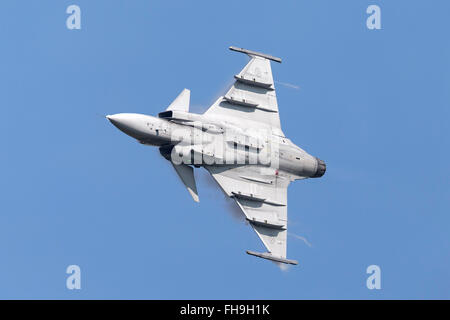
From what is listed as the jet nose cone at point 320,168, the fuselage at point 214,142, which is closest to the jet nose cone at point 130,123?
the fuselage at point 214,142

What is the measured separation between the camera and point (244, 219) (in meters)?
62.3

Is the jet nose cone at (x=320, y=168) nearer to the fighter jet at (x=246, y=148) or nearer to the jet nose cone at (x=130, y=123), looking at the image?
the fighter jet at (x=246, y=148)

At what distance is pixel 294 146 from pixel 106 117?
1072cm

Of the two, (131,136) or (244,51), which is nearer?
(131,136)

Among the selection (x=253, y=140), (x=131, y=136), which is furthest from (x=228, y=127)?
(x=131, y=136)

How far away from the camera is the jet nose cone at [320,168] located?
63500 mm

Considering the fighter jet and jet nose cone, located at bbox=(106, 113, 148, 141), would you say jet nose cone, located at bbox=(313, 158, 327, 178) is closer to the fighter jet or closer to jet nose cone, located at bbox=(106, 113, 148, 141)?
the fighter jet

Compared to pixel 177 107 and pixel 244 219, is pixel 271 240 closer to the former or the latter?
pixel 244 219

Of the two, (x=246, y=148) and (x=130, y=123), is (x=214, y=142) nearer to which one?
(x=246, y=148)

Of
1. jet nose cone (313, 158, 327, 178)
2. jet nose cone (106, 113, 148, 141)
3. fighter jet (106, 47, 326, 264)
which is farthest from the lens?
jet nose cone (313, 158, 327, 178)

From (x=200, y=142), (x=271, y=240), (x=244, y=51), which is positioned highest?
(x=244, y=51)

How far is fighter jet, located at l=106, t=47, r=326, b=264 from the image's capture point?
5978 cm

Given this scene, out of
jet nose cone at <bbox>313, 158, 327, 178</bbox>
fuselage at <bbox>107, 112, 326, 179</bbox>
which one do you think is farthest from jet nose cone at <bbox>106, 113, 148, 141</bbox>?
jet nose cone at <bbox>313, 158, 327, 178</bbox>

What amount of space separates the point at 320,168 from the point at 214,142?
640 centimetres
